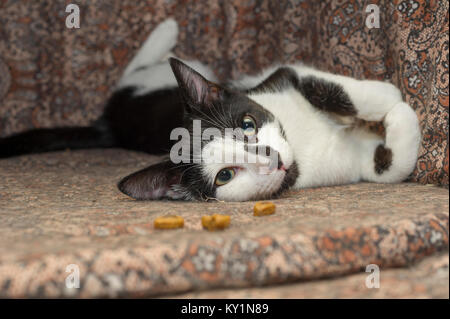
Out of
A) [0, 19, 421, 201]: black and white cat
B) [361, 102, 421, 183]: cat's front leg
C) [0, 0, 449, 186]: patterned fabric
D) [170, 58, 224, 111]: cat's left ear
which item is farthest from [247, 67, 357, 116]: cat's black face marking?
[0, 0, 449, 186]: patterned fabric

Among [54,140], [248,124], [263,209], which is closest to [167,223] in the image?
[263,209]

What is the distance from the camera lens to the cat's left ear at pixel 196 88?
145 centimetres

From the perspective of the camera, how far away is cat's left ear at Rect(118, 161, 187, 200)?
4.48 feet

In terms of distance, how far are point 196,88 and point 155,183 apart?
14.8 inches

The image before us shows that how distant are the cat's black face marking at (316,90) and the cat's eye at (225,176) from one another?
47 cm

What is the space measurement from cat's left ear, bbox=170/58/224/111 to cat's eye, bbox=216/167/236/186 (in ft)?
0.92

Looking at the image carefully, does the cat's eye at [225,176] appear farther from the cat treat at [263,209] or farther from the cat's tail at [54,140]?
the cat's tail at [54,140]

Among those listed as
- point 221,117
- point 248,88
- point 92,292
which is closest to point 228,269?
point 92,292

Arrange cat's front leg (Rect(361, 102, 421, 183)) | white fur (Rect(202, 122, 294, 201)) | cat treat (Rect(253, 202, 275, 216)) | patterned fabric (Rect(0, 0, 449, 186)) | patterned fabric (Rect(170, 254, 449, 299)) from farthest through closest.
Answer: patterned fabric (Rect(0, 0, 449, 186))
cat's front leg (Rect(361, 102, 421, 183))
white fur (Rect(202, 122, 294, 201))
cat treat (Rect(253, 202, 275, 216))
patterned fabric (Rect(170, 254, 449, 299))

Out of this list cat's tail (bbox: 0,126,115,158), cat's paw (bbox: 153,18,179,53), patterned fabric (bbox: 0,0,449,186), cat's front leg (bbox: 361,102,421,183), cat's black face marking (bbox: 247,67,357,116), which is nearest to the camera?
cat's front leg (bbox: 361,102,421,183)

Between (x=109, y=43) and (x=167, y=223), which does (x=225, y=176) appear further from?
(x=109, y=43)

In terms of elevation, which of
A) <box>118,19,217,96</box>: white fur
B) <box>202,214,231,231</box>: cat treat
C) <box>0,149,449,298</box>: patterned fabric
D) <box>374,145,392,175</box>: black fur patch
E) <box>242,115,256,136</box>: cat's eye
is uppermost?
<box>118,19,217,96</box>: white fur

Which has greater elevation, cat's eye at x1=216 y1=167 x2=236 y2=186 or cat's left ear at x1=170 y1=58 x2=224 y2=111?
cat's left ear at x1=170 y1=58 x2=224 y2=111

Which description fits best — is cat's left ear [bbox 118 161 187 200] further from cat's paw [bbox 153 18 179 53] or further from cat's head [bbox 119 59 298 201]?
cat's paw [bbox 153 18 179 53]
